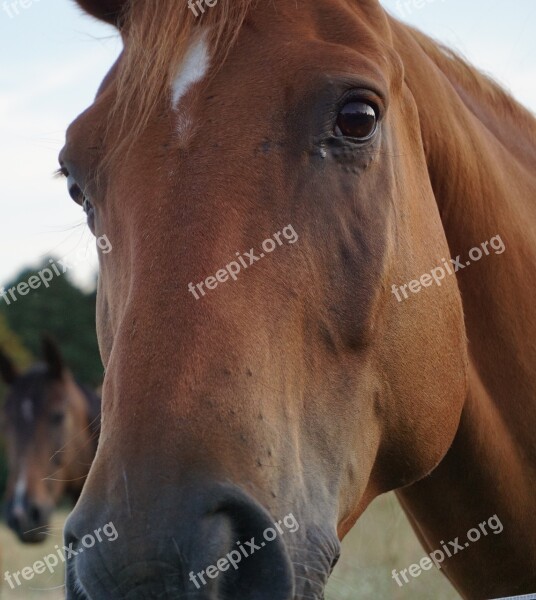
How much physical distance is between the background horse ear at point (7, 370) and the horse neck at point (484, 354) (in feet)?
32.1

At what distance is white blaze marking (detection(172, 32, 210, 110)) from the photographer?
2.18 metres

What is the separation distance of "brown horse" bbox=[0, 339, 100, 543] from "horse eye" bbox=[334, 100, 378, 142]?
29.7 feet

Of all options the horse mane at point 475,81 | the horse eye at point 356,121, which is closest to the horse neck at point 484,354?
the horse mane at point 475,81

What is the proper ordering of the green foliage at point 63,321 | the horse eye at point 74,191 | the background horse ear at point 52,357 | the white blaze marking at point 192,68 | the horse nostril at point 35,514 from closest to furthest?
1. the white blaze marking at point 192,68
2. the horse eye at point 74,191
3. the horse nostril at point 35,514
4. the background horse ear at point 52,357
5. the green foliage at point 63,321

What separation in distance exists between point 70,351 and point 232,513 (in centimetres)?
3721

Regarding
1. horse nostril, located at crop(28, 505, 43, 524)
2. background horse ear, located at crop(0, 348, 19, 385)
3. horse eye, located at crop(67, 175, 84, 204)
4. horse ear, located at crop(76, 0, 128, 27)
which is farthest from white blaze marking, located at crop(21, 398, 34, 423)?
horse ear, located at crop(76, 0, 128, 27)

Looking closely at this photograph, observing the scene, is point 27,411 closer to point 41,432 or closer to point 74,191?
point 41,432

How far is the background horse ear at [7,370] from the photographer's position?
38.0ft

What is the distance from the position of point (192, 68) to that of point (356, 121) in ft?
1.65

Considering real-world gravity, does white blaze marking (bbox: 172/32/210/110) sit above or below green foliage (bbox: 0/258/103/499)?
above

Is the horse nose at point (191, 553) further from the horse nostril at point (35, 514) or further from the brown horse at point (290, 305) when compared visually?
the horse nostril at point (35, 514)

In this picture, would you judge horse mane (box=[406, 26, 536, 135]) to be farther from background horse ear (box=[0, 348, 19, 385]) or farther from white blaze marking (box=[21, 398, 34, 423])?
background horse ear (box=[0, 348, 19, 385])

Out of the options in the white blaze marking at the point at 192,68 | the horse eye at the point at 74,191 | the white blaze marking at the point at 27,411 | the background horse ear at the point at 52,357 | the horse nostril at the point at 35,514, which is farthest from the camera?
the white blaze marking at the point at 27,411

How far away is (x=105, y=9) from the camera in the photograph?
2812mm
